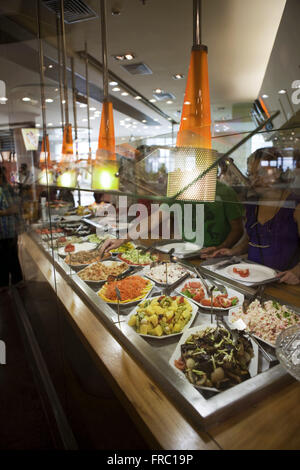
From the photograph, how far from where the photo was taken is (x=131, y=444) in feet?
3.67

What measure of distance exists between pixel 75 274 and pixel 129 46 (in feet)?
10.3

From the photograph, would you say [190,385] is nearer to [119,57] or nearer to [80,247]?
[80,247]

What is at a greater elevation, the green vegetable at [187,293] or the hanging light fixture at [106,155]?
the hanging light fixture at [106,155]

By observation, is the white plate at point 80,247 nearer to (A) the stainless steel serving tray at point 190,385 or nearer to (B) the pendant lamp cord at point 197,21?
(A) the stainless steel serving tray at point 190,385

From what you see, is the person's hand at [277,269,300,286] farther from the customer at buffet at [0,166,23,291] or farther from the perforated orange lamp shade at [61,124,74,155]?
the customer at buffet at [0,166,23,291]

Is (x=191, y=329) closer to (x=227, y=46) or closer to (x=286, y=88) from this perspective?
(x=286, y=88)

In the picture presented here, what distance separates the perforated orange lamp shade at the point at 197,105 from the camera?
3.30ft

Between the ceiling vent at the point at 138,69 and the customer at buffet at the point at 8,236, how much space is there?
2.46 metres

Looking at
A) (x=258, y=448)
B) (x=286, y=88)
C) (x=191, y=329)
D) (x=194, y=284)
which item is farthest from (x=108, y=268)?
(x=286, y=88)

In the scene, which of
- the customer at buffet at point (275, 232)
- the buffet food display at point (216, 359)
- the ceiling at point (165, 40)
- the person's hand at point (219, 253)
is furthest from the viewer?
the ceiling at point (165, 40)

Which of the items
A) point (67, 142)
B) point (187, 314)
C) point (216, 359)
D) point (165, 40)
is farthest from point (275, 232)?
point (165, 40)

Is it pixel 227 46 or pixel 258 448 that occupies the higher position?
pixel 227 46

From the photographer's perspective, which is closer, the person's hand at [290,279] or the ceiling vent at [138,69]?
the person's hand at [290,279]

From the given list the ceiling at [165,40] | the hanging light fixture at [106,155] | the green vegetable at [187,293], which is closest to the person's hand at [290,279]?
the green vegetable at [187,293]
